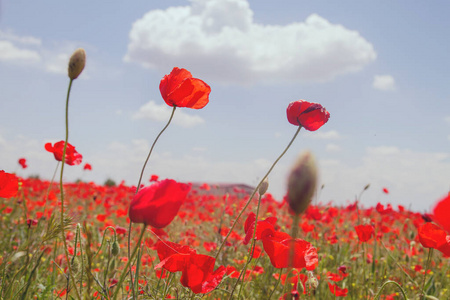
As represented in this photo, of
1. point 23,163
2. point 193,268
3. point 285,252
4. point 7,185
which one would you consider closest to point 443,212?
point 285,252

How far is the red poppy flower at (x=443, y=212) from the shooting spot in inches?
34.6

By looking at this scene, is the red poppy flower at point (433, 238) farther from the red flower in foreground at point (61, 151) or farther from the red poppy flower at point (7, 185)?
the red flower in foreground at point (61, 151)

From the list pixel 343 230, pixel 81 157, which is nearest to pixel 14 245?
pixel 81 157

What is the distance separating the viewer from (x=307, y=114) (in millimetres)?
1365

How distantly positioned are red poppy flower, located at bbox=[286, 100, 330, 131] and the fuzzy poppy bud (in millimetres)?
702

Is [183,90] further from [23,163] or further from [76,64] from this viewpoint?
[23,163]

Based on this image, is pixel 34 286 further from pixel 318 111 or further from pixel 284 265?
pixel 318 111

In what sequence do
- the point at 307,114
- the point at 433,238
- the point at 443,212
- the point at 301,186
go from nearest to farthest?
the point at 301,186 < the point at 443,212 < the point at 307,114 < the point at 433,238

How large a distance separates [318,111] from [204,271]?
645 mm

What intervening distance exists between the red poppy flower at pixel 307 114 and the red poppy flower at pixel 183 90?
1.01 feet

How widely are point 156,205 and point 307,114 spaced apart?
0.64 m

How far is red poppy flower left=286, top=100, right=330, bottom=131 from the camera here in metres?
1.37

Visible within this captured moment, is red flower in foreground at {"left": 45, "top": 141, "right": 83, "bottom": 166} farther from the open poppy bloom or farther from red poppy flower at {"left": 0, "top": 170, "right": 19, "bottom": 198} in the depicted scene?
the open poppy bloom

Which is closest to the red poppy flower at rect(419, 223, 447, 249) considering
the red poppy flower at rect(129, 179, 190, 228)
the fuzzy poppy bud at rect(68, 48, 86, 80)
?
the red poppy flower at rect(129, 179, 190, 228)
